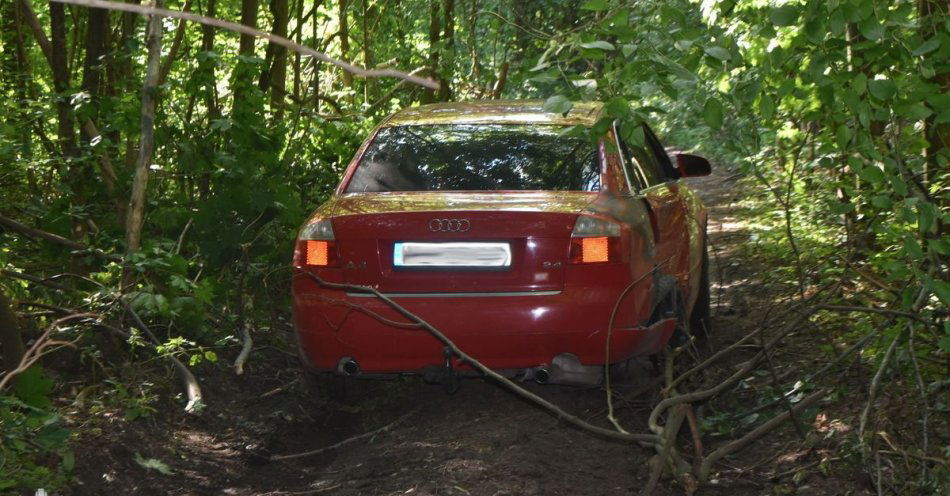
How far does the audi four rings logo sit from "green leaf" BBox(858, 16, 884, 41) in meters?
2.07

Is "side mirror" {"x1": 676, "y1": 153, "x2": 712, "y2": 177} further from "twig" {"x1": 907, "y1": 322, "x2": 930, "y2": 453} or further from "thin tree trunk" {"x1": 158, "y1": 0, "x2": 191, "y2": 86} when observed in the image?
"thin tree trunk" {"x1": 158, "y1": 0, "x2": 191, "y2": 86}

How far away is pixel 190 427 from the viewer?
20.6 feet

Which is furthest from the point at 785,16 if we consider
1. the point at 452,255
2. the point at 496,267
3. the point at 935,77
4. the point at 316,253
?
the point at 316,253

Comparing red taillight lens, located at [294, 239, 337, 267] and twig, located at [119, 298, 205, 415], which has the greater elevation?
red taillight lens, located at [294, 239, 337, 267]

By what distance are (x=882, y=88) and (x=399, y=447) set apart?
2781 mm

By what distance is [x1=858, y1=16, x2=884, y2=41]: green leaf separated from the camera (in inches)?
173

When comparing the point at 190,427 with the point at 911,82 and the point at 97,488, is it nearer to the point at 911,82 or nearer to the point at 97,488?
the point at 97,488

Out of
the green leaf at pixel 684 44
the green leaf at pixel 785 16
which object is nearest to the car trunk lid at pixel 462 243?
the green leaf at pixel 684 44

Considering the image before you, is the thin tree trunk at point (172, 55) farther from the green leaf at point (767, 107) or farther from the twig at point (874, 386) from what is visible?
the twig at point (874, 386)

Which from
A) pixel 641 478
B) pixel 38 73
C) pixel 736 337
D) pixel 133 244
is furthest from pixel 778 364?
pixel 38 73

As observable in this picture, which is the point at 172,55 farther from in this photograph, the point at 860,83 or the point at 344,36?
the point at 860,83

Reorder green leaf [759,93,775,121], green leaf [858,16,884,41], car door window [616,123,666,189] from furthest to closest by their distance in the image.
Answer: car door window [616,123,666,189]
green leaf [759,93,775,121]
green leaf [858,16,884,41]

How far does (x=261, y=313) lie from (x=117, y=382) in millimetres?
2304

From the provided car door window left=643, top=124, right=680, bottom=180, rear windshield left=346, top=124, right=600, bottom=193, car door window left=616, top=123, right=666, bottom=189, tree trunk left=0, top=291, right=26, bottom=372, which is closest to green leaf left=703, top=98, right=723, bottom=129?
rear windshield left=346, top=124, right=600, bottom=193
